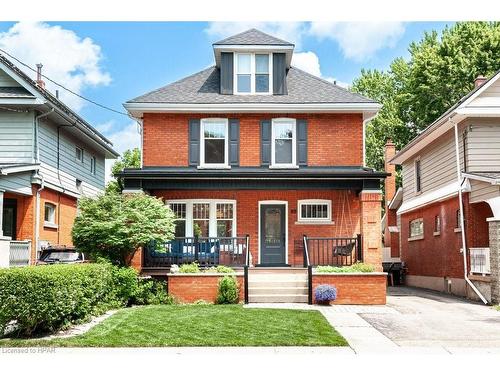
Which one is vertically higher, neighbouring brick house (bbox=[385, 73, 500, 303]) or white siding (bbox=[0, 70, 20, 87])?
white siding (bbox=[0, 70, 20, 87])

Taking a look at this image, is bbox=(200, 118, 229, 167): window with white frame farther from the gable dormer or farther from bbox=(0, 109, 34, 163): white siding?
bbox=(0, 109, 34, 163): white siding

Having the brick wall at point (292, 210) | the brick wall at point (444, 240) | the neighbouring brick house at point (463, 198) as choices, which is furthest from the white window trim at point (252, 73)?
the brick wall at point (444, 240)

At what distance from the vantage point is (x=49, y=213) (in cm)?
2497

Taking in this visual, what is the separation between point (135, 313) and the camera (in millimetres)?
13766

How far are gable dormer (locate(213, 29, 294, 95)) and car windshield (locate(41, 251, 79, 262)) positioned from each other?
7.64 metres

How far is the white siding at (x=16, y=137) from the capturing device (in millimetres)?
22766

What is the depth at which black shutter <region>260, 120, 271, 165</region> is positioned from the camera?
69.5 ft

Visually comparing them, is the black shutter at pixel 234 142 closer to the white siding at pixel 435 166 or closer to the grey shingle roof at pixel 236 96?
the grey shingle roof at pixel 236 96

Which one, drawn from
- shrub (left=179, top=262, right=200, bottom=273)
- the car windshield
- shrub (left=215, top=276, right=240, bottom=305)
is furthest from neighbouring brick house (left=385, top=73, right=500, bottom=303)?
the car windshield

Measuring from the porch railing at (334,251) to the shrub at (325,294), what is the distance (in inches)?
85.1

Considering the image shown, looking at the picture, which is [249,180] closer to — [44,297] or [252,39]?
[252,39]

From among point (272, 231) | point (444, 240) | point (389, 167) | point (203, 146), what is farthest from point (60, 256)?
point (389, 167)
